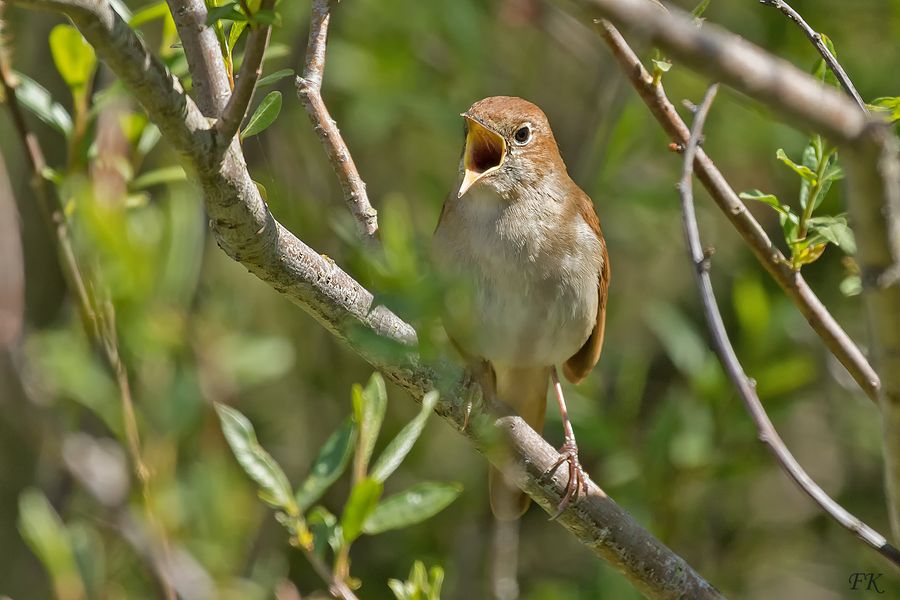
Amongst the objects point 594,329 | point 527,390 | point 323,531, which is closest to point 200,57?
point 323,531

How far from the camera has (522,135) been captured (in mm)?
3791

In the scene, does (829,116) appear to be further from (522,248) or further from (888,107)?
(522,248)

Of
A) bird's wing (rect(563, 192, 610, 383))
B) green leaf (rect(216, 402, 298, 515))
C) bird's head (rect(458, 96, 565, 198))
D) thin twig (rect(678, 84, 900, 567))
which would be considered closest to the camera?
thin twig (rect(678, 84, 900, 567))

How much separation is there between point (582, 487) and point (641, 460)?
1485mm

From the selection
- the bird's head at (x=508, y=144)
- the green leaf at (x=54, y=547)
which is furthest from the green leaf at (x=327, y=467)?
the bird's head at (x=508, y=144)

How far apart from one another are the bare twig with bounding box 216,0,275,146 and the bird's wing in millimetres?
2083

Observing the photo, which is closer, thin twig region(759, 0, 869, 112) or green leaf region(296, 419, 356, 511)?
thin twig region(759, 0, 869, 112)

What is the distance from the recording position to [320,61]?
103 inches

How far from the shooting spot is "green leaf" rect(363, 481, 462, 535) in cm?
262

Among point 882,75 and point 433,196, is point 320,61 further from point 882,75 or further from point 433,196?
point 882,75

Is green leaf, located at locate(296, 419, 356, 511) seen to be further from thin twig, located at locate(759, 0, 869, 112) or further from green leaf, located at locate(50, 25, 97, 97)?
thin twig, located at locate(759, 0, 869, 112)

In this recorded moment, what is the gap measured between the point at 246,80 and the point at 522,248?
1.86 metres

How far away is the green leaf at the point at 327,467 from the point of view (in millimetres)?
2578

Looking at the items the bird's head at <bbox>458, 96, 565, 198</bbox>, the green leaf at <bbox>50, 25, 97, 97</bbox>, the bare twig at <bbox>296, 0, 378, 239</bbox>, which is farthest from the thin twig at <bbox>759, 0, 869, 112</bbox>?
the green leaf at <bbox>50, 25, 97, 97</bbox>
